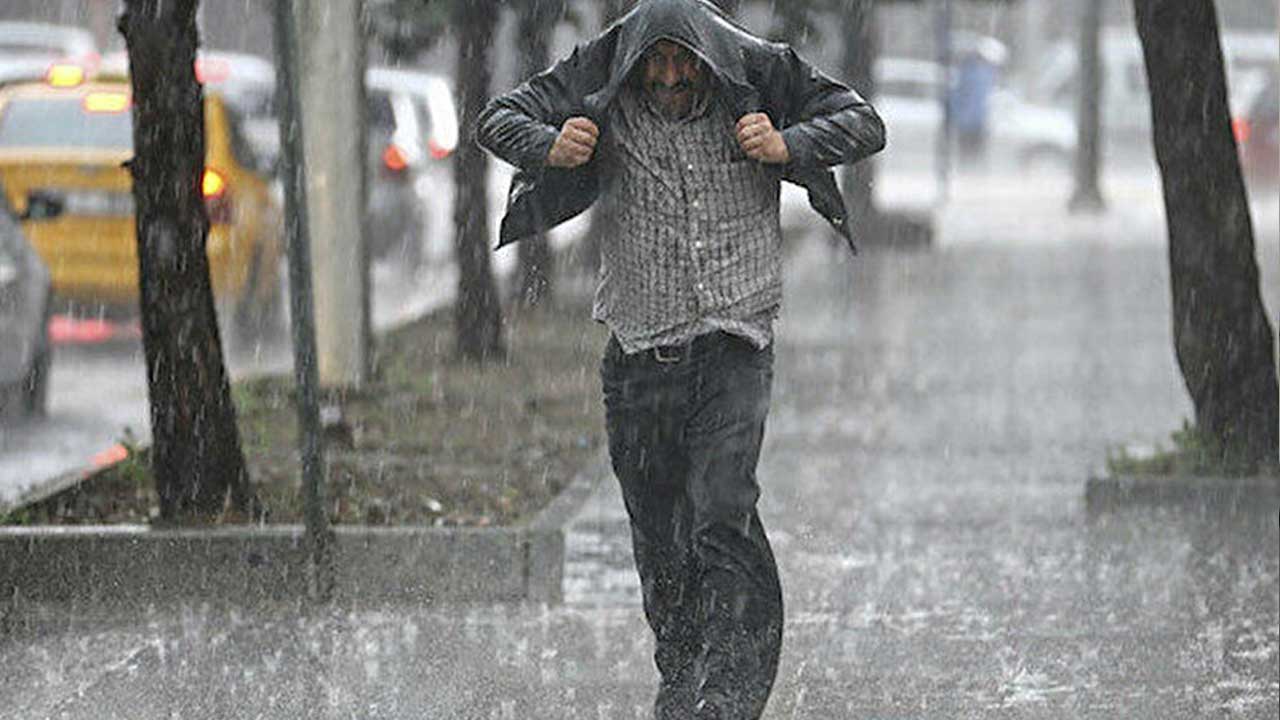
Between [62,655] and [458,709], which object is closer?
[458,709]

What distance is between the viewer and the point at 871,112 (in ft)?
25.7

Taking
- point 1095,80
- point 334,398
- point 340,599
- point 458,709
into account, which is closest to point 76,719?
point 458,709

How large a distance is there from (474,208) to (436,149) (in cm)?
1116

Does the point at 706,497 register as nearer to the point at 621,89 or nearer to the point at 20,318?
the point at 621,89

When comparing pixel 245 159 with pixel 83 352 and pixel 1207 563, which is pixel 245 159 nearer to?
pixel 83 352

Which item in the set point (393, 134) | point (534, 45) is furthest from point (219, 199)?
point (393, 134)

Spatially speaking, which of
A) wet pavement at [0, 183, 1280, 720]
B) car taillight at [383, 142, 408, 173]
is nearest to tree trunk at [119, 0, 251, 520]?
wet pavement at [0, 183, 1280, 720]

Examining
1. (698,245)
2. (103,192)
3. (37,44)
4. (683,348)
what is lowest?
(37,44)

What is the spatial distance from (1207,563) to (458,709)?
3.27m

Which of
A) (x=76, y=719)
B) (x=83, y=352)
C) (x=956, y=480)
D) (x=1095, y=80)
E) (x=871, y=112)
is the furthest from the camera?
(x=1095, y=80)

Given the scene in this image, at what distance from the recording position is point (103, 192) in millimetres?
19484

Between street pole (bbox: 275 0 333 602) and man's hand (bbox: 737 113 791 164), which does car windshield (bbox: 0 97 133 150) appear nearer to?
street pole (bbox: 275 0 333 602)

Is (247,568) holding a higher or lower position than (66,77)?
lower

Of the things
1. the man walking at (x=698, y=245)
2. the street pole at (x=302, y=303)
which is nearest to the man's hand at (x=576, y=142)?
the man walking at (x=698, y=245)
